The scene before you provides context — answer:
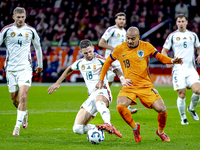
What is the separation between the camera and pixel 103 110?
562 centimetres

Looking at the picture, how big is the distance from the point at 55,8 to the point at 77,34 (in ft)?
10.5

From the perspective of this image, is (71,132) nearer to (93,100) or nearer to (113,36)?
(93,100)

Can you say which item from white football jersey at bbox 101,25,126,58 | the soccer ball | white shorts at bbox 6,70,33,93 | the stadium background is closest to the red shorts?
the soccer ball

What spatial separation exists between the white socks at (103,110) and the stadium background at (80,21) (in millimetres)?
12889

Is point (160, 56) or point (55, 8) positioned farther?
point (55, 8)

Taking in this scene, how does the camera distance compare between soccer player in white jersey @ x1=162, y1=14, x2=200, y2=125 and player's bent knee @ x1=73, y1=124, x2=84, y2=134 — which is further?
soccer player in white jersey @ x1=162, y1=14, x2=200, y2=125

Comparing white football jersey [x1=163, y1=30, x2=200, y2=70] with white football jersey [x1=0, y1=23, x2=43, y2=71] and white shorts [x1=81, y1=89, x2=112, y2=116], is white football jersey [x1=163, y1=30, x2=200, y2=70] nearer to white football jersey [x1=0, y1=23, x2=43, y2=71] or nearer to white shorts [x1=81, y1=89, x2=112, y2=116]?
white shorts [x1=81, y1=89, x2=112, y2=116]

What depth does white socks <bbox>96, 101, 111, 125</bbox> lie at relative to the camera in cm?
548

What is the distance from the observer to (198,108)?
33.7ft

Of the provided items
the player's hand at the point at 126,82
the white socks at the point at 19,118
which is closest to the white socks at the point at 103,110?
the player's hand at the point at 126,82

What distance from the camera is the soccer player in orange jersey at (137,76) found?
554cm

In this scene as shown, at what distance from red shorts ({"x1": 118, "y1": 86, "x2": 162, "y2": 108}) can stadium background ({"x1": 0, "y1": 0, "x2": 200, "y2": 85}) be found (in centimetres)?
1283

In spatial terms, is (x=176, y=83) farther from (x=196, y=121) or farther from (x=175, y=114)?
(x=175, y=114)

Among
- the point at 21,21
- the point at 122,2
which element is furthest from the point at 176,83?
the point at 122,2
